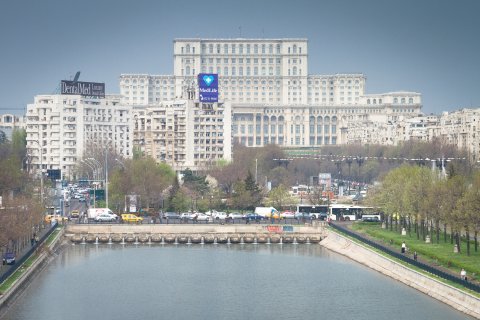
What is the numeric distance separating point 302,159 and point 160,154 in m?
24.1

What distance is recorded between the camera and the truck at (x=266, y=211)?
9350 cm

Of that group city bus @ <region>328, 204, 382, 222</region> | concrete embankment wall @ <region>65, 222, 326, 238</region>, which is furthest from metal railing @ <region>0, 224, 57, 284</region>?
city bus @ <region>328, 204, 382, 222</region>

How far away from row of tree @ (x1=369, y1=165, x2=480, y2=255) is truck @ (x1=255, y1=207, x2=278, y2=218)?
24.4ft

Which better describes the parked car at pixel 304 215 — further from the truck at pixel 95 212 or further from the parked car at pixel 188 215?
the truck at pixel 95 212

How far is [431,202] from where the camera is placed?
70.7 m

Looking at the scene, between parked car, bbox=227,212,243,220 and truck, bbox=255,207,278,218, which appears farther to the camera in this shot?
truck, bbox=255,207,278,218

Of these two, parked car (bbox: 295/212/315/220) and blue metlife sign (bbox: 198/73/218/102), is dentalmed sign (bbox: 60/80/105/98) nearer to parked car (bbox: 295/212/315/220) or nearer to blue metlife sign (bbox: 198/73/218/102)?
blue metlife sign (bbox: 198/73/218/102)

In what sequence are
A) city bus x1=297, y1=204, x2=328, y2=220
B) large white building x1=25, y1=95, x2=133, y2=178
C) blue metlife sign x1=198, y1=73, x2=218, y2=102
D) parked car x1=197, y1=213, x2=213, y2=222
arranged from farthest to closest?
1. large white building x1=25, y1=95, x2=133, y2=178
2. blue metlife sign x1=198, y1=73, x2=218, y2=102
3. city bus x1=297, y1=204, x2=328, y2=220
4. parked car x1=197, y1=213, x2=213, y2=222

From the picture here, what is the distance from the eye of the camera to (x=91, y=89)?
140000mm

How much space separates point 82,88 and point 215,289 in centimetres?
8198

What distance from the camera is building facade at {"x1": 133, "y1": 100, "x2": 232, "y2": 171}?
13562 cm

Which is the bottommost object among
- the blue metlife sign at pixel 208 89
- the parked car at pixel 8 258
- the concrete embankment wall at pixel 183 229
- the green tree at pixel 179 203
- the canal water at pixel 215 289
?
the canal water at pixel 215 289

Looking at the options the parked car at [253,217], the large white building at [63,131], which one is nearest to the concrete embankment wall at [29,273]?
the parked car at [253,217]

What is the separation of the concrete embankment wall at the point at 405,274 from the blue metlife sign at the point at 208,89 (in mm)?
51595
